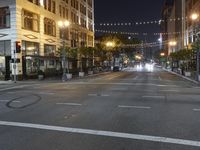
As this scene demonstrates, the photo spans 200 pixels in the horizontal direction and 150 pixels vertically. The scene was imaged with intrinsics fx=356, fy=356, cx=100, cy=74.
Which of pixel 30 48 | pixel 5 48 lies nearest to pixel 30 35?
pixel 30 48

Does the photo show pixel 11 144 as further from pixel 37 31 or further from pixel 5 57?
pixel 37 31

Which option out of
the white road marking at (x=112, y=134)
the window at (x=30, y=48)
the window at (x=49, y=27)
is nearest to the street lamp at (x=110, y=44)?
the window at (x=49, y=27)

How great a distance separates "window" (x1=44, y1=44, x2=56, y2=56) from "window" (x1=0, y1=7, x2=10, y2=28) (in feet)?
28.3

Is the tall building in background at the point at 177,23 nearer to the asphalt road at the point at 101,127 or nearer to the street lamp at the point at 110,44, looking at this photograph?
the street lamp at the point at 110,44

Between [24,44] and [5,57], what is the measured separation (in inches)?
113

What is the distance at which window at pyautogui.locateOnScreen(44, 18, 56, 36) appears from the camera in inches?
2036

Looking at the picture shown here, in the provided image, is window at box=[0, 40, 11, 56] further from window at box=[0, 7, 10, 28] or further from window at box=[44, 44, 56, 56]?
window at box=[44, 44, 56, 56]

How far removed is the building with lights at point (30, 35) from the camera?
1705 inches

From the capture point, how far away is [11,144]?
8.30 meters

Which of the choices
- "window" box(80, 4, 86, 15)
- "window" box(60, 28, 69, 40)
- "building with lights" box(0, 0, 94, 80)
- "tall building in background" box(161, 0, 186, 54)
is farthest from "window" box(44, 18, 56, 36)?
"tall building in background" box(161, 0, 186, 54)

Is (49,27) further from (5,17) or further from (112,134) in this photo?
(112,134)

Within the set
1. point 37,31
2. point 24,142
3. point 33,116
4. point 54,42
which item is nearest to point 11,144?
point 24,142

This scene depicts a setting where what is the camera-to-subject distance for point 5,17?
145ft

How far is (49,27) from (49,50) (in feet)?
11.3
